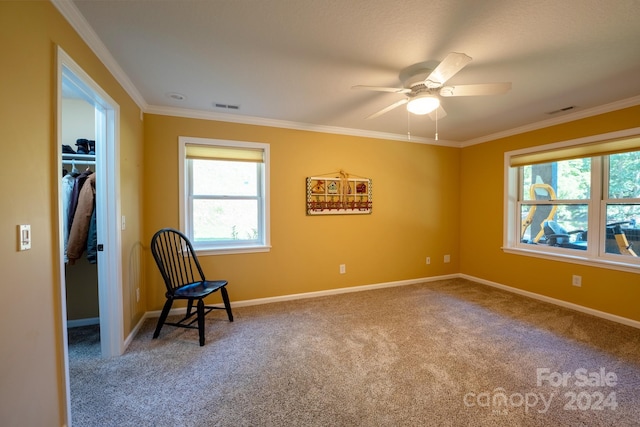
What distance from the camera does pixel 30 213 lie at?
45.7 inches

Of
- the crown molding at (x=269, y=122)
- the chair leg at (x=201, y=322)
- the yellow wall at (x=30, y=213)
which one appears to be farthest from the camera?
the crown molding at (x=269, y=122)

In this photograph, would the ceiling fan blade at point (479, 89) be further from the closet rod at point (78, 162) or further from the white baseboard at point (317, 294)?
the closet rod at point (78, 162)

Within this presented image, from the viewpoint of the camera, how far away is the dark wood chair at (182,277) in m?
2.35

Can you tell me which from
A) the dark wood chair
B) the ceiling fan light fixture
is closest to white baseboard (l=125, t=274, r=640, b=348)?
the dark wood chair

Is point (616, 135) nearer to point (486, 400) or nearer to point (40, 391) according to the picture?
point (486, 400)

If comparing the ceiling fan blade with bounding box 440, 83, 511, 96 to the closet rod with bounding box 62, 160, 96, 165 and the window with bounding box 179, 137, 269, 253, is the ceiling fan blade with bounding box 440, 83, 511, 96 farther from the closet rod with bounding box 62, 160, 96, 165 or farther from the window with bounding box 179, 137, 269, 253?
the closet rod with bounding box 62, 160, 96, 165

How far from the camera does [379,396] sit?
1691 mm

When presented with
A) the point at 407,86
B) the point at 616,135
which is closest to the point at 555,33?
the point at 407,86

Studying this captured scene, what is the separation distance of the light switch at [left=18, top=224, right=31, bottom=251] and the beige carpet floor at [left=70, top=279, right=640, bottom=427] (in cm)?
111

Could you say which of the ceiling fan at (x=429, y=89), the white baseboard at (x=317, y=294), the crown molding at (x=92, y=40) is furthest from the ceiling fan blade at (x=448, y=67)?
the white baseboard at (x=317, y=294)

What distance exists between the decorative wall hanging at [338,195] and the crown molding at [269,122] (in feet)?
1.99

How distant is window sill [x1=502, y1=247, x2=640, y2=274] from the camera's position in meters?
2.65

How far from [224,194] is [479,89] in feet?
9.03

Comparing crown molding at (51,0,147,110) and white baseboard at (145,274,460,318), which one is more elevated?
crown molding at (51,0,147,110)
